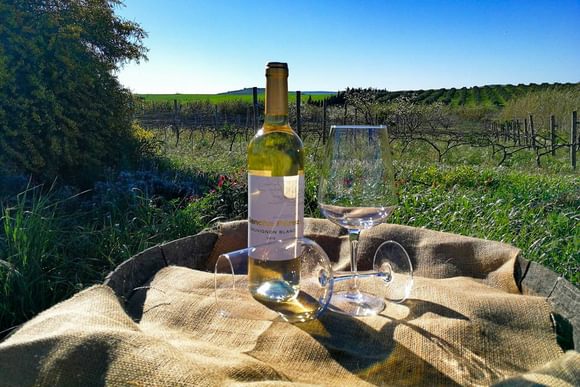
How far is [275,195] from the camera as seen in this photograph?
1180 millimetres

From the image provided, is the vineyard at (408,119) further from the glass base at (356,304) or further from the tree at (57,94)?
the glass base at (356,304)

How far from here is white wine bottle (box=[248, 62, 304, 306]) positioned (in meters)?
1.18

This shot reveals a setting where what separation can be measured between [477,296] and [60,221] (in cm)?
282

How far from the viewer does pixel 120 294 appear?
1307mm

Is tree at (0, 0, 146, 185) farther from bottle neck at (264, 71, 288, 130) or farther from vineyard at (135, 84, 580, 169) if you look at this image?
vineyard at (135, 84, 580, 169)

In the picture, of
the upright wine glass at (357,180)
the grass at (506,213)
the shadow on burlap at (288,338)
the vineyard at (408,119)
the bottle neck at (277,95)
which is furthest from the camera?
the vineyard at (408,119)

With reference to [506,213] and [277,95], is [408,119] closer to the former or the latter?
[506,213]

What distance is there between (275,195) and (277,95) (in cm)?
24

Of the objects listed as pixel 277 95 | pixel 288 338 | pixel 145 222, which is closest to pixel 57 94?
pixel 145 222

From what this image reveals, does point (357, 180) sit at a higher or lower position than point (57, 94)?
lower

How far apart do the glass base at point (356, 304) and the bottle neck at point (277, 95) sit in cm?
52

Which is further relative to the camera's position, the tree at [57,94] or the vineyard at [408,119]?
the vineyard at [408,119]

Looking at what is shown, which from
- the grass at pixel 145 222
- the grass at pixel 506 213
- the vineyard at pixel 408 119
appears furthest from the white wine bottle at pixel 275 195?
the vineyard at pixel 408 119

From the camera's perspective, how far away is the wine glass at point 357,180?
1302 mm
